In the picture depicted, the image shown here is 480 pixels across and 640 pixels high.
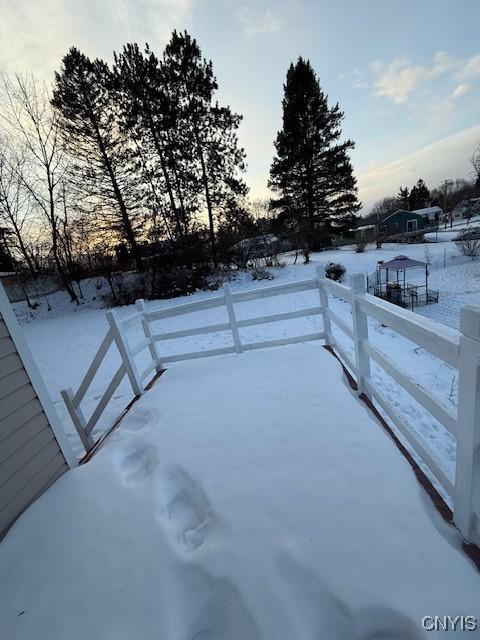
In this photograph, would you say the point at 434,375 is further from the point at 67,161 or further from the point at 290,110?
the point at 290,110

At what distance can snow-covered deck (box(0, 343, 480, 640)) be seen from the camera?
1075 millimetres

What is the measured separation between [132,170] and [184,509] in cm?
1639

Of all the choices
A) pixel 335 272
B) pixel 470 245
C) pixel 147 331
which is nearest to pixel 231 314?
pixel 147 331

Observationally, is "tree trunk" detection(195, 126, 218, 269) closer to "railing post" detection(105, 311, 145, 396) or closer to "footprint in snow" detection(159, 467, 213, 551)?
"railing post" detection(105, 311, 145, 396)

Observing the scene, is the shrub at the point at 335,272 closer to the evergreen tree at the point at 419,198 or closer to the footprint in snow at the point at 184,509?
the footprint in snow at the point at 184,509

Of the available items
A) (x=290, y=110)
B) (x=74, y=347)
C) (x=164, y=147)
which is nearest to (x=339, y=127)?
(x=290, y=110)

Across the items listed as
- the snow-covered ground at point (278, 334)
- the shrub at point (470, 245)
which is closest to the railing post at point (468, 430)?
the snow-covered ground at point (278, 334)

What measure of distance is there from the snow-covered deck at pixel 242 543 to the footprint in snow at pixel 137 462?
0.04 ft

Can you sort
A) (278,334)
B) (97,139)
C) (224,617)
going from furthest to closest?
(97,139) < (278,334) < (224,617)

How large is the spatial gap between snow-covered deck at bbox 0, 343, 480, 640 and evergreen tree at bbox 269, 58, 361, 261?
18027 mm

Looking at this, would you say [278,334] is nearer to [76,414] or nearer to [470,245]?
[76,414]

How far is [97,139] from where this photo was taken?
1330cm

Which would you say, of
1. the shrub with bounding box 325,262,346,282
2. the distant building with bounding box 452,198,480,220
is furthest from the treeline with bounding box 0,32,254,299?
the distant building with bounding box 452,198,480,220

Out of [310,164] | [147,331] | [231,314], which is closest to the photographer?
[231,314]
